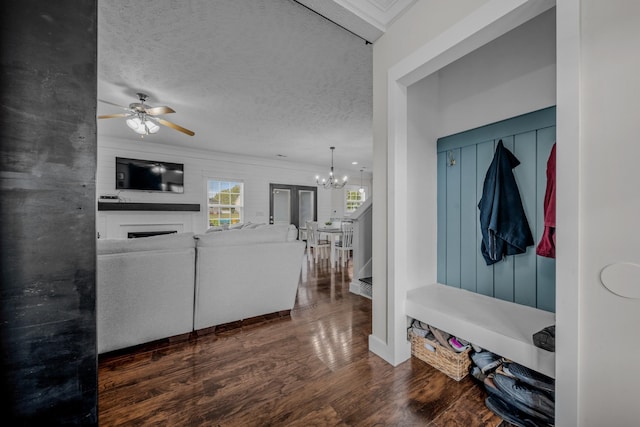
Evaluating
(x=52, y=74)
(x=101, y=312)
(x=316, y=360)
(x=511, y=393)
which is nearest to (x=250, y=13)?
(x=52, y=74)

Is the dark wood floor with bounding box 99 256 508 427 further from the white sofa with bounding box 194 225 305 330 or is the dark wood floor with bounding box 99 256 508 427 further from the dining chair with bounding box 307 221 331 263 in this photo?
the dining chair with bounding box 307 221 331 263

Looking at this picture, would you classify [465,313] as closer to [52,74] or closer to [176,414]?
[176,414]

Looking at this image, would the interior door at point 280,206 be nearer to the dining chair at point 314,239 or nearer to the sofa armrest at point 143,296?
the dining chair at point 314,239

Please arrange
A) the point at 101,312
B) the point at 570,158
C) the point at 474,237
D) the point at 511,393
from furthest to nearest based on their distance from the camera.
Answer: the point at 474,237
the point at 101,312
the point at 511,393
the point at 570,158

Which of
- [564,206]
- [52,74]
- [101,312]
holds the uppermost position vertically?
[52,74]

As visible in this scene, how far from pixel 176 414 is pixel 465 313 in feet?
6.01

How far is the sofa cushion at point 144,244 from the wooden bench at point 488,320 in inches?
74.1

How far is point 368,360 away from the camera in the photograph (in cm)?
186

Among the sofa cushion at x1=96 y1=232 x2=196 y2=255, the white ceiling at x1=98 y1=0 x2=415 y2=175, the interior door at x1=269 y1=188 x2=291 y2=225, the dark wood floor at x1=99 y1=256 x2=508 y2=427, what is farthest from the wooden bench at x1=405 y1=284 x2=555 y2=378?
the interior door at x1=269 y1=188 x2=291 y2=225

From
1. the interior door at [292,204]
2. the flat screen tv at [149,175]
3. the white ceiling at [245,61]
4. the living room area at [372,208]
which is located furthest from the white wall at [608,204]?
the interior door at [292,204]

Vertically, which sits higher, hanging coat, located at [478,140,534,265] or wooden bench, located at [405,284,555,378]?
hanging coat, located at [478,140,534,265]

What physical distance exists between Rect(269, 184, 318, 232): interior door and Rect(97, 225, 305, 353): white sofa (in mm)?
4953

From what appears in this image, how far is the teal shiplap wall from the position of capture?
5.76 feet

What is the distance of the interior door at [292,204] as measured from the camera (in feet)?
24.7
